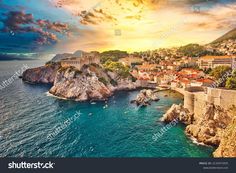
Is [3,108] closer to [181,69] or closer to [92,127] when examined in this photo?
[92,127]

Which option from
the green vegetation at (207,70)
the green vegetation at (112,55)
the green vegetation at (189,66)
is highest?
the green vegetation at (112,55)

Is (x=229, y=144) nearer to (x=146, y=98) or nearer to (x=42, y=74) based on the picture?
(x=146, y=98)

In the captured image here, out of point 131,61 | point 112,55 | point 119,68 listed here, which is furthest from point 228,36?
point 119,68

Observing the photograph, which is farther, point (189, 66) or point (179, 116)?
point (189, 66)

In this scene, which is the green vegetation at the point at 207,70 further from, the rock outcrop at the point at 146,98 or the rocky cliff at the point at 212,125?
the rocky cliff at the point at 212,125

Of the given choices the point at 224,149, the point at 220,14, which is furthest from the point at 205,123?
the point at 220,14

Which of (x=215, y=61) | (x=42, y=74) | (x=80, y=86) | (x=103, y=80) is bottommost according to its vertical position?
(x=80, y=86)

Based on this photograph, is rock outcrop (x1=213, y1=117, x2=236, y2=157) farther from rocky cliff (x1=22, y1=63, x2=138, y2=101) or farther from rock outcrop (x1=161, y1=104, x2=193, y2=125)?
rocky cliff (x1=22, y1=63, x2=138, y2=101)

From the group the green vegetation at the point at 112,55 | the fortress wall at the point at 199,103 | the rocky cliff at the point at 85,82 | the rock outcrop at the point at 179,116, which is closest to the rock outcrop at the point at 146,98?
the green vegetation at the point at 112,55
